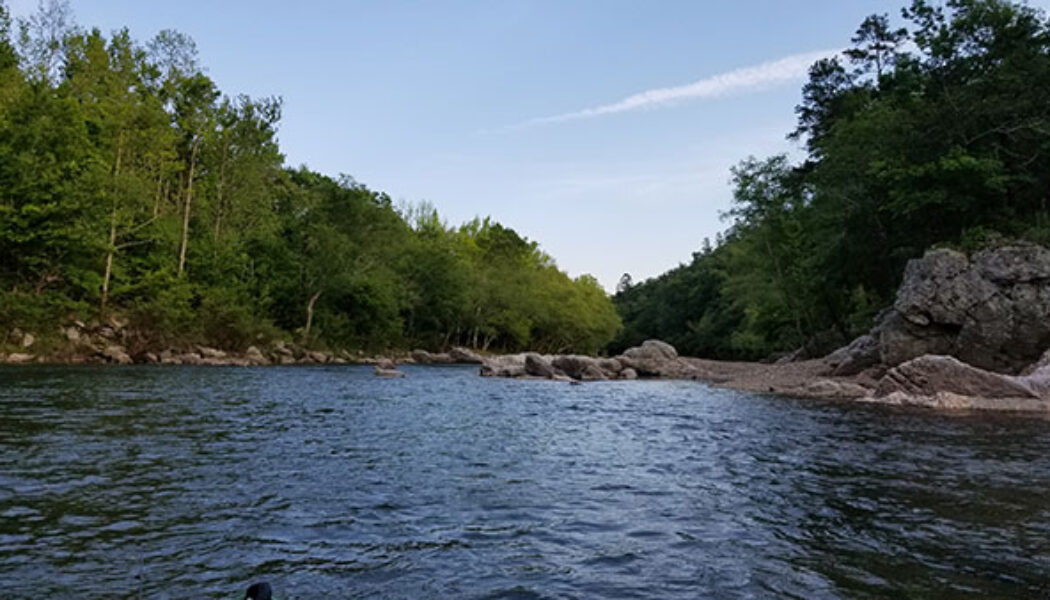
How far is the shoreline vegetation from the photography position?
91.7ft

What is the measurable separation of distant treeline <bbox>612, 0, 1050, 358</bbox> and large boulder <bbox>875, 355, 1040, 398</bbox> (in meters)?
7.76

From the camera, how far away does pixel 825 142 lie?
4678cm

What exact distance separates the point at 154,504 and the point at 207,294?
42250 mm

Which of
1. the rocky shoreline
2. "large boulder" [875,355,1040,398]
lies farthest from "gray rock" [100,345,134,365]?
"large boulder" [875,355,1040,398]

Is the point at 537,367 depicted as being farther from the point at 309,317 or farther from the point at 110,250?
the point at 110,250

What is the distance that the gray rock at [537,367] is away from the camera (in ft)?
135

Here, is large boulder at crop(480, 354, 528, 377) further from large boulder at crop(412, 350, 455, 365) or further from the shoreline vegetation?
large boulder at crop(412, 350, 455, 365)

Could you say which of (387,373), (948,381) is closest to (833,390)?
(948,381)

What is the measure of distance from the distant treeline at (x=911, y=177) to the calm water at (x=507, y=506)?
16995 mm

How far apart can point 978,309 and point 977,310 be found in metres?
0.06

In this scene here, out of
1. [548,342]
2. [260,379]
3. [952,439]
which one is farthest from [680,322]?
[952,439]

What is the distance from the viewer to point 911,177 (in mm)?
31312

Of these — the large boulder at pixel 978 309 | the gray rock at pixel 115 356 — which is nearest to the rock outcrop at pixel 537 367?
the large boulder at pixel 978 309

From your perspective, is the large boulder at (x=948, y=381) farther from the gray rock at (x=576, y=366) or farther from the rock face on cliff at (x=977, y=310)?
the gray rock at (x=576, y=366)
